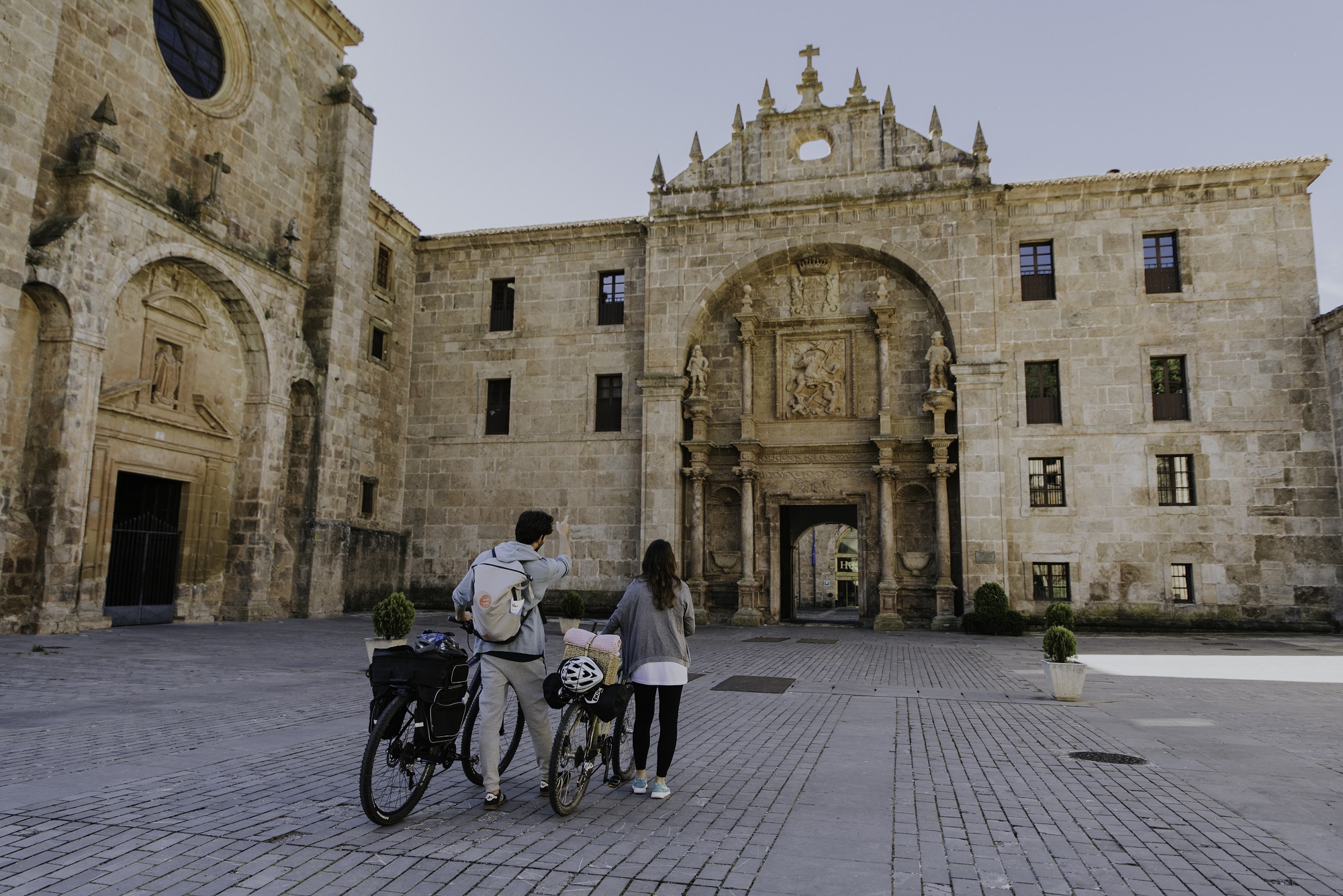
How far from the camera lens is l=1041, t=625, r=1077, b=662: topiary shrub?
10.3m

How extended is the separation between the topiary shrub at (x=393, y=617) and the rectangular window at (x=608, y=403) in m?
13.9

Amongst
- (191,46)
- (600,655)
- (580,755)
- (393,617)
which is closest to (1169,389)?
(393,617)

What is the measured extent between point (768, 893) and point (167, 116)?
2008cm

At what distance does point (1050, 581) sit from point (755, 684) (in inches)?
494

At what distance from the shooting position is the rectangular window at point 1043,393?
856 inches

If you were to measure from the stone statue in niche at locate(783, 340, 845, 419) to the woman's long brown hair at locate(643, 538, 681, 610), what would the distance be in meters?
18.2

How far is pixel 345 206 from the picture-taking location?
2244cm

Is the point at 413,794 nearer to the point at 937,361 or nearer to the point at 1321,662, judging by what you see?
the point at 1321,662

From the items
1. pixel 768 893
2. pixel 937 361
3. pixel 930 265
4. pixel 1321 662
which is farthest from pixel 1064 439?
pixel 768 893

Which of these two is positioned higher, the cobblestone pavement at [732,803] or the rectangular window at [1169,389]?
the rectangular window at [1169,389]

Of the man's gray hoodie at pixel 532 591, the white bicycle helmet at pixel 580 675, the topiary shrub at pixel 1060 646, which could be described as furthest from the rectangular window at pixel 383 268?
the white bicycle helmet at pixel 580 675

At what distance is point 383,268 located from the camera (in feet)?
83.6

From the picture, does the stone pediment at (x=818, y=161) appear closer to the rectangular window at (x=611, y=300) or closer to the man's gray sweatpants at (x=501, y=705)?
the rectangular window at (x=611, y=300)

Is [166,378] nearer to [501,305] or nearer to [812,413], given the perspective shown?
[501,305]
